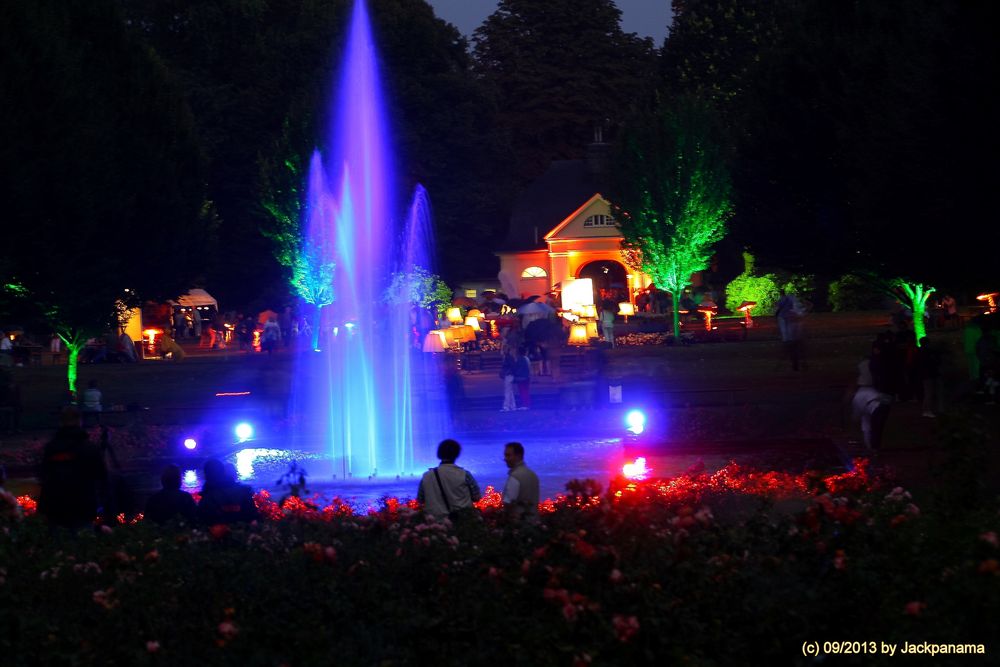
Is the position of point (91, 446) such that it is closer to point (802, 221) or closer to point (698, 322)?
point (802, 221)

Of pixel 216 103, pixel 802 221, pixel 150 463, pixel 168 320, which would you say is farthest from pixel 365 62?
pixel 168 320

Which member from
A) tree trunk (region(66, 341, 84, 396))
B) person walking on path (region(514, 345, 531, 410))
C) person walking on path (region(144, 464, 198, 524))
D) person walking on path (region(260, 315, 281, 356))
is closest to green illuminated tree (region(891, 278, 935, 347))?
person walking on path (region(514, 345, 531, 410))

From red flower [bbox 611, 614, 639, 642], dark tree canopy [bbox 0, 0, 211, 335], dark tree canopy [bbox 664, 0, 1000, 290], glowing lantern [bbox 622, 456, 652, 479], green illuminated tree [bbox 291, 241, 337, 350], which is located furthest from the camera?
green illuminated tree [bbox 291, 241, 337, 350]

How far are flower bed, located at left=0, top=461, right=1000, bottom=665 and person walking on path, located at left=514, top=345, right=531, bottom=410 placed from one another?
19772 mm

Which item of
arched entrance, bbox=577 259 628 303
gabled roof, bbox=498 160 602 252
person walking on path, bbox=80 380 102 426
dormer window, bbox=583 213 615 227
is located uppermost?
gabled roof, bbox=498 160 602 252

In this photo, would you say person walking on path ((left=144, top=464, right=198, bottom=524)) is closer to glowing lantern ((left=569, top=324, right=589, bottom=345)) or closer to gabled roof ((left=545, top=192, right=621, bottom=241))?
glowing lantern ((left=569, top=324, right=589, bottom=345))

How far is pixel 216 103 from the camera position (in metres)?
69.4

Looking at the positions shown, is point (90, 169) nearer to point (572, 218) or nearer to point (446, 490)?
point (446, 490)

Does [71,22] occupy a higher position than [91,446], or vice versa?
[71,22]

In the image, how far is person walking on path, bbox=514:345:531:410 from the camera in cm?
2938

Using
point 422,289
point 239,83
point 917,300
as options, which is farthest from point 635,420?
point 239,83

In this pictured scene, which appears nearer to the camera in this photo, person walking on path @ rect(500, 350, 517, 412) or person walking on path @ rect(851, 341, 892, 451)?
person walking on path @ rect(851, 341, 892, 451)

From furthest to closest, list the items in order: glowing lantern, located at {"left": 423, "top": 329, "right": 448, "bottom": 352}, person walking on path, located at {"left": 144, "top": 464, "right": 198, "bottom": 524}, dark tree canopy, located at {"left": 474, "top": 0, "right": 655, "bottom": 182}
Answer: dark tree canopy, located at {"left": 474, "top": 0, "right": 655, "bottom": 182} → glowing lantern, located at {"left": 423, "top": 329, "right": 448, "bottom": 352} → person walking on path, located at {"left": 144, "top": 464, "right": 198, "bottom": 524}

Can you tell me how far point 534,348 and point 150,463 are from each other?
18.5m
